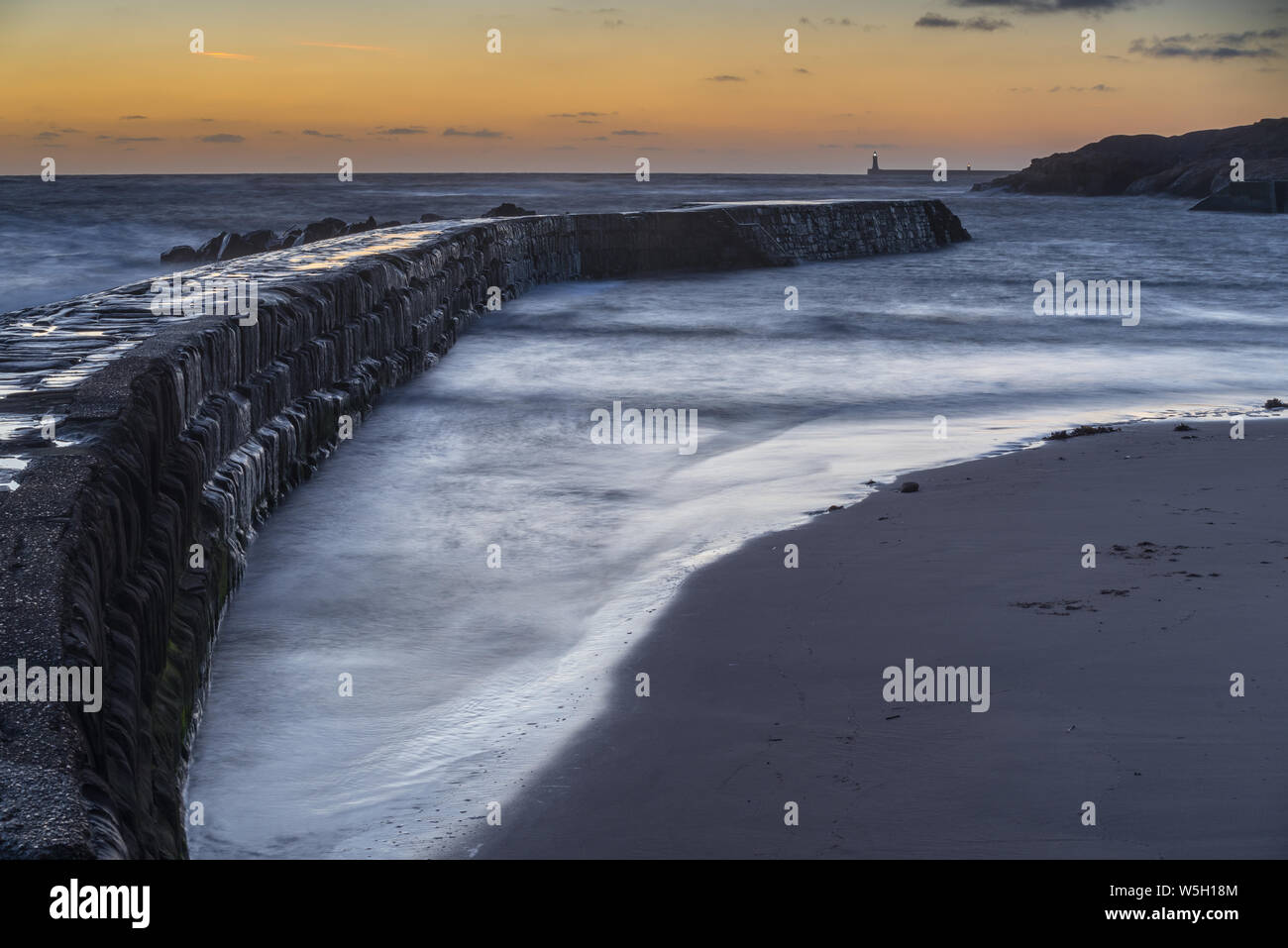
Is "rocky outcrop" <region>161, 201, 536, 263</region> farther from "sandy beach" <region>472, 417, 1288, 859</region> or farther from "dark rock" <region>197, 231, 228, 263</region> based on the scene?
"sandy beach" <region>472, 417, 1288, 859</region>

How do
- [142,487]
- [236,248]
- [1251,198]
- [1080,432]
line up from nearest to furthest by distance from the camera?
[142,487]
[1080,432]
[236,248]
[1251,198]

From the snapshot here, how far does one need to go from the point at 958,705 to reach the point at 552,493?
3891mm

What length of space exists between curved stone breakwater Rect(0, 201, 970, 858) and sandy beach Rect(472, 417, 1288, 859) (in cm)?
103

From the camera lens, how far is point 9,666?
87.3 inches

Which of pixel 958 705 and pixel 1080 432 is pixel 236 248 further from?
pixel 958 705

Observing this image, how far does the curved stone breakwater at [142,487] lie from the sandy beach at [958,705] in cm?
103

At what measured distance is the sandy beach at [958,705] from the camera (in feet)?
9.14

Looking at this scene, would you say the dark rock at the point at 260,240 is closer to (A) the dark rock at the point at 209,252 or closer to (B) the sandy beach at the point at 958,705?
(A) the dark rock at the point at 209,252

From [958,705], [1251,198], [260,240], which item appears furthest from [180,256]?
[1251,198]

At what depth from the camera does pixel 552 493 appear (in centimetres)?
697

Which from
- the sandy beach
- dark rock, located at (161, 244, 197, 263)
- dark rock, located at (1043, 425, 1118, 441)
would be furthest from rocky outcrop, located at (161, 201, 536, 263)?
the sandy beach

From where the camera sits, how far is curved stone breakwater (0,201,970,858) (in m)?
2.14

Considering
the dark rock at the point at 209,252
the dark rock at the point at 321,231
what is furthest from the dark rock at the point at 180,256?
the dark rock at the point at 321,231
